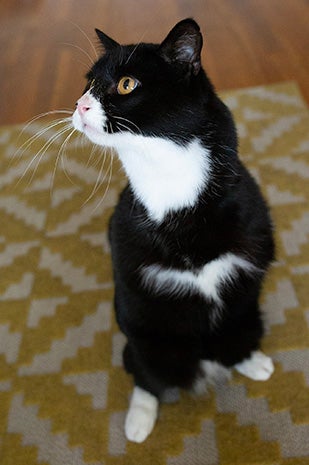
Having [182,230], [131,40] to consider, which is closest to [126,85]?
[182,230]

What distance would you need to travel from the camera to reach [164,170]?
0.65 metres

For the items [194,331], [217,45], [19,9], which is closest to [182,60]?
[194,331]

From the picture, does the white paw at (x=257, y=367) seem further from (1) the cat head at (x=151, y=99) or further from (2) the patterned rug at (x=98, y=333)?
(1) the cat head at (x=151, y=99)

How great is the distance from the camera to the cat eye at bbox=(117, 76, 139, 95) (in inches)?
24.8

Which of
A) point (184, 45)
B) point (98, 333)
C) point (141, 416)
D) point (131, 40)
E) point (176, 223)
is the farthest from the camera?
point (131, 40)

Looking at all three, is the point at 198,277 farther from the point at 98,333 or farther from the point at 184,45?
the point at 98,333

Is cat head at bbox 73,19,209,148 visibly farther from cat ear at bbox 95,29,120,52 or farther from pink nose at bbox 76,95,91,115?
cat ear at bbox 95,29,120,52

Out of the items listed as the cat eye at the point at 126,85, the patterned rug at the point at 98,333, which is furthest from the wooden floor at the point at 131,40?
the cat eye at the point at 126,85

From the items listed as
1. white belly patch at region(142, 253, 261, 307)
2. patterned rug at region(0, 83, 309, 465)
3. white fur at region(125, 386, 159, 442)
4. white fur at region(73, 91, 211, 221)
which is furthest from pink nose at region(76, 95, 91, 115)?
white fur at region(125, 386, 159, 442)

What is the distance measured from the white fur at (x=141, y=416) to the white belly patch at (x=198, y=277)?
0.35 metres

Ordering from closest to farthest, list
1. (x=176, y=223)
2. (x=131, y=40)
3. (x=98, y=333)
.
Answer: (x=176, y=223) < (x=98, y=333) < (x=131, y=40)

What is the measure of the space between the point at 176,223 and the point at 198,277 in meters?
0.13

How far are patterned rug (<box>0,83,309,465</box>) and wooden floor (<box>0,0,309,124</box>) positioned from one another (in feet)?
1.28

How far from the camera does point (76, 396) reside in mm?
1074
